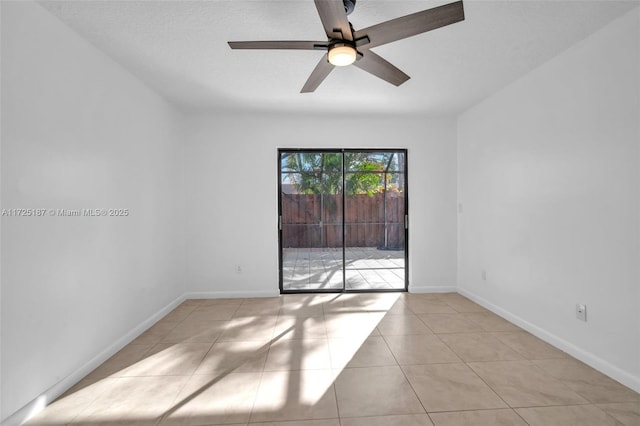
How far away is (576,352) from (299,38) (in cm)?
326

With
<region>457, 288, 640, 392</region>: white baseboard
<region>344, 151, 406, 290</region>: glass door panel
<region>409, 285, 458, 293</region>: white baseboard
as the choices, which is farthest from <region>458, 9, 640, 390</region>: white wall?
<region>344, 151, 406, 290</region>: glass door panel

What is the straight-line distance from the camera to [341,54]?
5.65 ft

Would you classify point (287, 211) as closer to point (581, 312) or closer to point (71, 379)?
point (71, 379)

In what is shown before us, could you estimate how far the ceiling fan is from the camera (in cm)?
144

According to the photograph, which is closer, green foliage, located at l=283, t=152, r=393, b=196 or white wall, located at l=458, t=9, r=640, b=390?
white wall, located at l=458, t=9, r=640, b=390

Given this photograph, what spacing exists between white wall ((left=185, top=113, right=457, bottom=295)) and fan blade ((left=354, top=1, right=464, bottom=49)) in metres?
2.47

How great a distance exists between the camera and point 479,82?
305 centimetres

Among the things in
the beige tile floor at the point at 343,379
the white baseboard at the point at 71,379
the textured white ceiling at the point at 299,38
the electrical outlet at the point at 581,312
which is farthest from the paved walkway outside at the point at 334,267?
the electrical outlet at the point at 581,312

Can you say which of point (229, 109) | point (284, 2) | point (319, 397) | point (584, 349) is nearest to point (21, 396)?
point (319, 397)

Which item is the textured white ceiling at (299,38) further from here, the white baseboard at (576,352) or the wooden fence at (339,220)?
the white baseboard at (576,352)

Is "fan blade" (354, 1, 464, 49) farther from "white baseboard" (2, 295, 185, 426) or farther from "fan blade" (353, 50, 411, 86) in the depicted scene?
"white baseboard" (2, 295, 185, 426)

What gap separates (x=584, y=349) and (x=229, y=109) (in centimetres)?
429

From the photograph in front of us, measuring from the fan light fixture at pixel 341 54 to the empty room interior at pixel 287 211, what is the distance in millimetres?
13

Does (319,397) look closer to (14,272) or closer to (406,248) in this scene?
(14,272)
